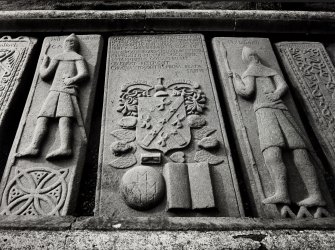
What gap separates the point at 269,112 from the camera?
2.81 m

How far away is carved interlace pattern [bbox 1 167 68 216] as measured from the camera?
2.22 meters

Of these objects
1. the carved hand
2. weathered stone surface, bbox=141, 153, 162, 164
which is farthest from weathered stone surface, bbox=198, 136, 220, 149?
the carved hand

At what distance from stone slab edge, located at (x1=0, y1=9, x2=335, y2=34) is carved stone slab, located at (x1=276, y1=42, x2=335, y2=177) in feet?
1.33

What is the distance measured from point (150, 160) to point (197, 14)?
7.54 feet

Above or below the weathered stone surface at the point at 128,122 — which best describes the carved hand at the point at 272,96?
above

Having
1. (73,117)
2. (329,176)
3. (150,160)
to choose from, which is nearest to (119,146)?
(150,160)

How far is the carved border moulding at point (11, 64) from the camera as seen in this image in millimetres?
3032

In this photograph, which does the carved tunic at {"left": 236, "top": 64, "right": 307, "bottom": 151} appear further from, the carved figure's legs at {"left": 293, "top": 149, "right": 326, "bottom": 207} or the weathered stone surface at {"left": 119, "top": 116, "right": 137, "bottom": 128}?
the weathered stone surface at {"left": 119, "top": 116, "right": 137, "bottom": 128}

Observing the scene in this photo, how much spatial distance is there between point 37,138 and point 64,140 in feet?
0.77

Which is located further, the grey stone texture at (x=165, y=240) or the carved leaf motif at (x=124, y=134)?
the carved leaf motif at (x=124, y=134)

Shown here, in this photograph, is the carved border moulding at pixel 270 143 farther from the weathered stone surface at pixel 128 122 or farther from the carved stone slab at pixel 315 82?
the weathered stone surface at pixel 128 122

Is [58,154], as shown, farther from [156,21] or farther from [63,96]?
[156,21]

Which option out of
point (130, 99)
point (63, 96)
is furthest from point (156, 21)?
point (63, 96)

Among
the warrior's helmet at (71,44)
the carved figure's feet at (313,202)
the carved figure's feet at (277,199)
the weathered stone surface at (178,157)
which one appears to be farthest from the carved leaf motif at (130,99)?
the carved figure's feet at (313,202)
